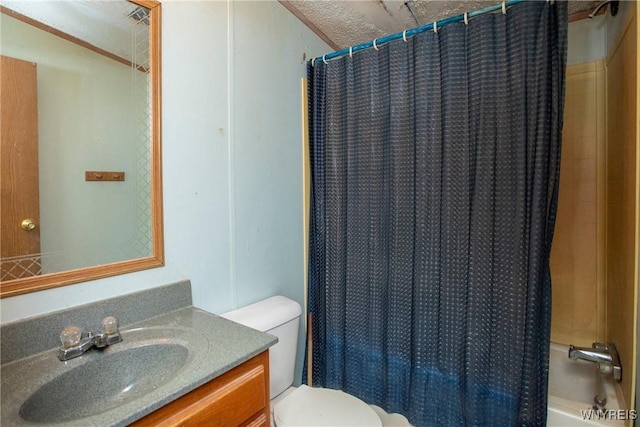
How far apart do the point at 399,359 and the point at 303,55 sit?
1.69 meters

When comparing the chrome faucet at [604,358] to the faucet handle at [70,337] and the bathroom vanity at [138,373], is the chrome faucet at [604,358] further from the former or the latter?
the faucet handle at [70,337]

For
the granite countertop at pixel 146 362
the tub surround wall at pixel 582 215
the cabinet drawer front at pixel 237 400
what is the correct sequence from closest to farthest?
1. the granite countertop at pixel 146 362
2. the cabinet drawer front at pixel 237 400
3. the tub surround wall at pixel 582 215

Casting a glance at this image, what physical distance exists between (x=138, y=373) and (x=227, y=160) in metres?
0.83

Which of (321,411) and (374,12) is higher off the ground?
(374,12)

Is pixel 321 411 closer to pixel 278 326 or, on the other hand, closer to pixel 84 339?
Result: pixel 278 326

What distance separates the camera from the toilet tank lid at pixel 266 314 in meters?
1.29

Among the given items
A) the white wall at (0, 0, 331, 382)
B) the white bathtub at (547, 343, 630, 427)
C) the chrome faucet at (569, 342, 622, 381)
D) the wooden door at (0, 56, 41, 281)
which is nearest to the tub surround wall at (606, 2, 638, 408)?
the chrome faucet at (569, 342, 622, 381)

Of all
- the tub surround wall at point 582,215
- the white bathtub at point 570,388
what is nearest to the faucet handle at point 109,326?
the white bathtub at point 570,388

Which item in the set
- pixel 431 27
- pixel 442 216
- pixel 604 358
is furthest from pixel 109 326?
pixel 604 358

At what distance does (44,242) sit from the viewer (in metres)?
0.88

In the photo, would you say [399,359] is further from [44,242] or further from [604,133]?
[604,133]

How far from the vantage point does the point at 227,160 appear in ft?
4.42

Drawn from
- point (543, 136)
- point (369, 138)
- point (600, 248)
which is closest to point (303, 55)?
point (369, 138)

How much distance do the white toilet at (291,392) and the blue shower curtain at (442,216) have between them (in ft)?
0.87
